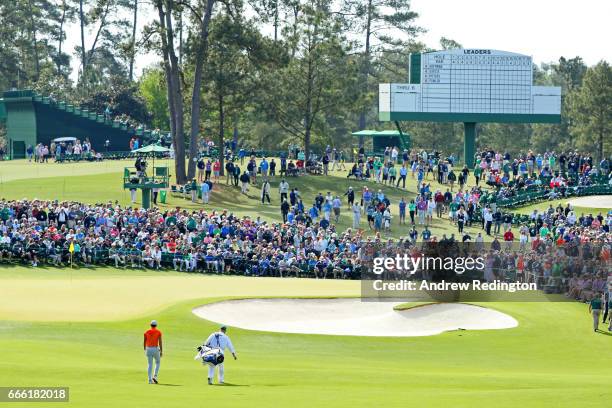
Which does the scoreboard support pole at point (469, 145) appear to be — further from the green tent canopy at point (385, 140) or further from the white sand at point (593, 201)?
the white sand at point (593, 201)

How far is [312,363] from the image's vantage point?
92.8ft

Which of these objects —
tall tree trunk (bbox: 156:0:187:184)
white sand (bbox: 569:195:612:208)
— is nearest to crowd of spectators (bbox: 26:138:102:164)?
tall tree trunk (bbox: 156:0:187:184)

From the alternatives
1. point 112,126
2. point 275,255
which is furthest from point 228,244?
point 112,126

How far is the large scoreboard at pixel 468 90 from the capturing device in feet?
238

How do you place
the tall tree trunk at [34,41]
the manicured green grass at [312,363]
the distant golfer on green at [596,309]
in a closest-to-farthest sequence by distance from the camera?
the manicured green grass at [312,363]
the distant golfer on green at [596,309]
the tall tree trunk at [34,41]

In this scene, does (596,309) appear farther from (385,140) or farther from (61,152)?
(385,140)

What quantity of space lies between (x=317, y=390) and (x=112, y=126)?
67.0 meters

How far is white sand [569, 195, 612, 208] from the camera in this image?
2488 inches

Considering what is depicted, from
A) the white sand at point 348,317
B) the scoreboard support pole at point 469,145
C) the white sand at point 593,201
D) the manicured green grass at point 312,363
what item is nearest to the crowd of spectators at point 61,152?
the scoreboard support pole at point 469,145

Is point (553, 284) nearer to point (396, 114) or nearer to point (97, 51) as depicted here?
point (396, 114)

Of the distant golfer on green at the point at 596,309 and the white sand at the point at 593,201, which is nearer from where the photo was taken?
the distant golfer on green at the point at 596,309

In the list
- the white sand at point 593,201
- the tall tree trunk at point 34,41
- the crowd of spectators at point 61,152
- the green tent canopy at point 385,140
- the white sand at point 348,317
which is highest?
the tall tree trunk at point 34,41

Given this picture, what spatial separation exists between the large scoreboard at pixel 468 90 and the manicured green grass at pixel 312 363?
114 feet

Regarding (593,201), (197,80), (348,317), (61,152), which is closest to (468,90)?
(593,201)
